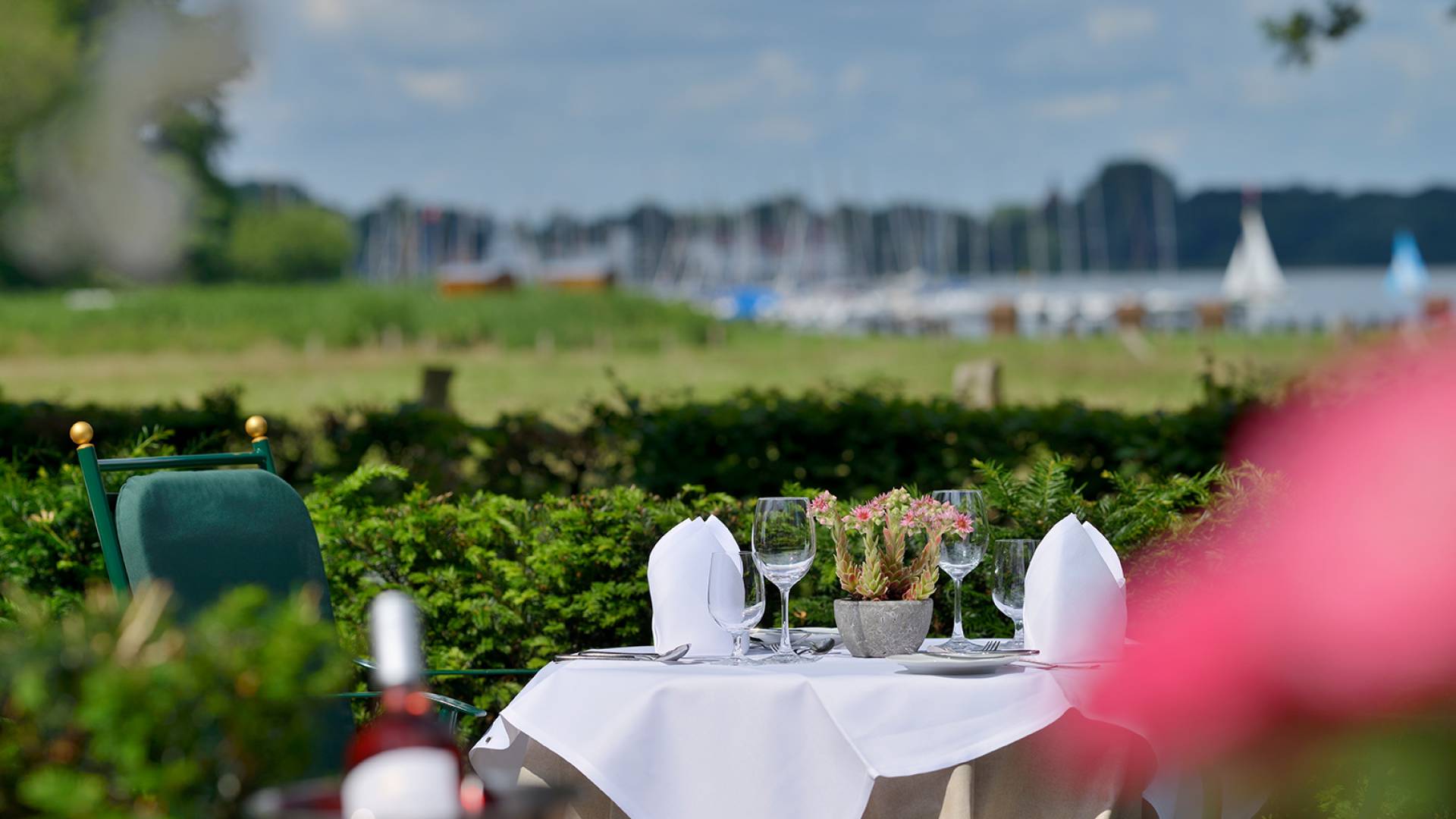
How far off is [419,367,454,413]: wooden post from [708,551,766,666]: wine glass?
7.14 m

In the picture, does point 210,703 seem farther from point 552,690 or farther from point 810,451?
point 810,451

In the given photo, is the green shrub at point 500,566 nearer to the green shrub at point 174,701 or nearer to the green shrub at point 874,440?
the green shrub at point 874,440

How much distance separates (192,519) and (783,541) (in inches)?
51.9

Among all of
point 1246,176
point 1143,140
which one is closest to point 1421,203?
point 1246,176

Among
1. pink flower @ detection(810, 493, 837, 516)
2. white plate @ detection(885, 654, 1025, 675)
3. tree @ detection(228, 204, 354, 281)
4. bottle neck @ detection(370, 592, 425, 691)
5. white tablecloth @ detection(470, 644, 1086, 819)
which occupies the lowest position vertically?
white tablecloth @ detection(470, 644, 1086, 819)

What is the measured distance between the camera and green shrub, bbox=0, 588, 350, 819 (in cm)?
145

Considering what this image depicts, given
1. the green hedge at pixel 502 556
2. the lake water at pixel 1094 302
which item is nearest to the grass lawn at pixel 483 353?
the lake water at pixel 1094 302

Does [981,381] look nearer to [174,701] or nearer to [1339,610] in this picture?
[1339,610]

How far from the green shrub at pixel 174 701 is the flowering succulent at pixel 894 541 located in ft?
5.51

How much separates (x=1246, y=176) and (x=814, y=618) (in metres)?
59.6

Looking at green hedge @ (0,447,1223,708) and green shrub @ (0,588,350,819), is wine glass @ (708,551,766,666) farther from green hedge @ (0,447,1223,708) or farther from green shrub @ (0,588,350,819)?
green shrub @ (0,588,350,819)

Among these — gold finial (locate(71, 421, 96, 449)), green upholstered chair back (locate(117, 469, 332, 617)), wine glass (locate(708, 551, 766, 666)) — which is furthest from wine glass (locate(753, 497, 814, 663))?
gold finial (locate(71, 421, 96, 449))

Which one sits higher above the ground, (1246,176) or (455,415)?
(1246,176)

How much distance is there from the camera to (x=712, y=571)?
3.04 meters
